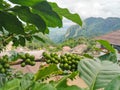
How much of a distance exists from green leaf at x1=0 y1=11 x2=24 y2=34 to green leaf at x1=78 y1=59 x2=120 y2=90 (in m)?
0.26

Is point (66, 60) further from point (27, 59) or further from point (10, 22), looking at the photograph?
point (10, 22)

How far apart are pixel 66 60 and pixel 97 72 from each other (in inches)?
15.5

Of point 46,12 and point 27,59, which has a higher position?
point 46,12

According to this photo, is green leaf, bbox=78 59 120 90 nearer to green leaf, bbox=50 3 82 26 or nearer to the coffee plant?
green leaf, bbox=50 3 82 26

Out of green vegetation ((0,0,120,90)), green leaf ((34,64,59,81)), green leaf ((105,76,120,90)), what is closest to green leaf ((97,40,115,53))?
green vegetation ((0,0,120,90))

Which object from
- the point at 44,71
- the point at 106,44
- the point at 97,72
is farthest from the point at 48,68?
the point at 106,44

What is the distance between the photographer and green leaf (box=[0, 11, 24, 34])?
1.12 meters

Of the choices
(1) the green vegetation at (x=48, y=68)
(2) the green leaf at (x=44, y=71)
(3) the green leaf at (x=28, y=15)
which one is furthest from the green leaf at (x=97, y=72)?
(3) the green leaf at (x=28, y=15)

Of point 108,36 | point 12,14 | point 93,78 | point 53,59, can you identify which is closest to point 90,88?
point 93,78

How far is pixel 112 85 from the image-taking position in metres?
0.94

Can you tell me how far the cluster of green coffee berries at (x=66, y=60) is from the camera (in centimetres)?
150

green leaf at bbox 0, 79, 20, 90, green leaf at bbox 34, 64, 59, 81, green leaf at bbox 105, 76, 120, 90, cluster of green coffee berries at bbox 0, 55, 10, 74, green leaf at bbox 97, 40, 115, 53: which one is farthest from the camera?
cluster of green coffee berries at bbox 0, 55, 10, 74

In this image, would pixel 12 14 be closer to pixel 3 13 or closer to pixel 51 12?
pixel 3 13

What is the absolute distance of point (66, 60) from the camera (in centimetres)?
152
